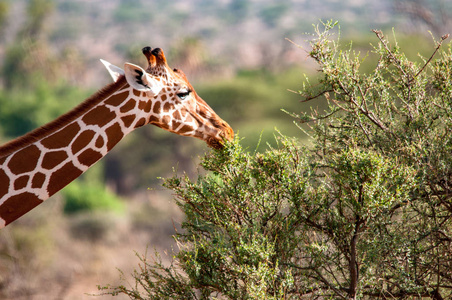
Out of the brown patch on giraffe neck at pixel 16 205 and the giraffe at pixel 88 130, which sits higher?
the giraffe at pixel 88 130

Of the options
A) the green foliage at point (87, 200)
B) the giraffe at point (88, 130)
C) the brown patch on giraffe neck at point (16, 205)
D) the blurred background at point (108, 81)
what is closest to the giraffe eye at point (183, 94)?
the giraffe at point (88, 130)

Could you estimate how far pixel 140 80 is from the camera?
539cm

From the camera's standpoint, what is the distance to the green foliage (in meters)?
38.5

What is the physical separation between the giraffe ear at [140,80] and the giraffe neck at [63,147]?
137 millimetres

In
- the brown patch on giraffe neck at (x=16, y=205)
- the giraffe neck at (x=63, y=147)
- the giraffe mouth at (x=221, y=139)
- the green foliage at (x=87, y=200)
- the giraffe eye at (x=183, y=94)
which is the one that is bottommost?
the brown patch on giraffe neck at (x=16, y=205)

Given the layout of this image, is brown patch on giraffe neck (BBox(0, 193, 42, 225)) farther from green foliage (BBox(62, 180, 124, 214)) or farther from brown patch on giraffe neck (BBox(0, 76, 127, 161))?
green foliage (BBox(62, 180, 124, 214))

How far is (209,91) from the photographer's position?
43438 millimetres

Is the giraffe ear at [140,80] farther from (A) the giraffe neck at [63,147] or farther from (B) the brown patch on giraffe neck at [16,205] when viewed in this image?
(B) the brown patch on giraffe neck at [16,205]

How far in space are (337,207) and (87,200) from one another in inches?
1385

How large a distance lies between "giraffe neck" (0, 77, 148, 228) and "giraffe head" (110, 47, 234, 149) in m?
0.14

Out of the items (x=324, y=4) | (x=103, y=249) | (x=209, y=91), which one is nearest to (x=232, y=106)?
(x=209, y=91)

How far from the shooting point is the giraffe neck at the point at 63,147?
17.0ft

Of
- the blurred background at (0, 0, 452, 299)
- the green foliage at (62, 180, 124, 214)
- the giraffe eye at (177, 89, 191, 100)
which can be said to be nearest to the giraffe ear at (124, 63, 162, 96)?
the giraffe eye at (177, 89, 191, 100)

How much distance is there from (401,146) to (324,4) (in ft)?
321
